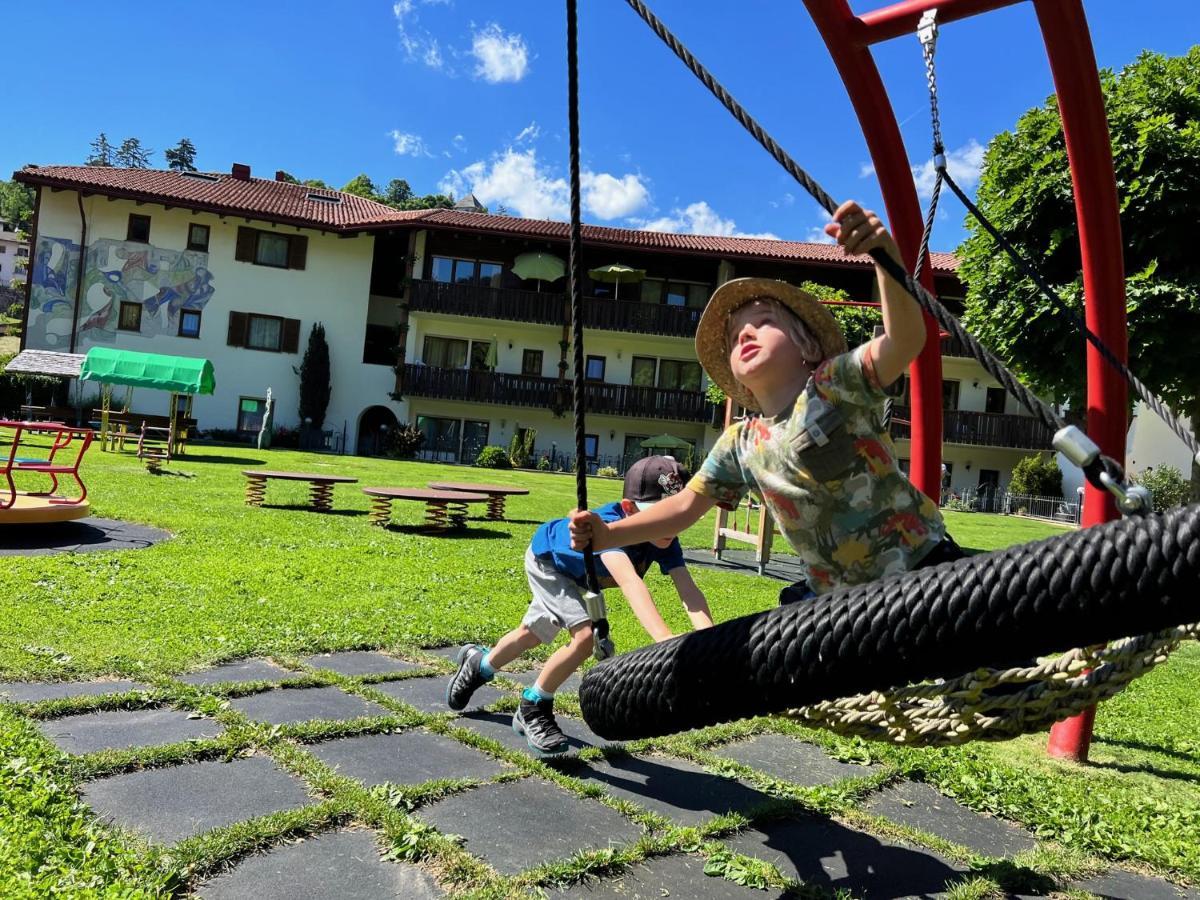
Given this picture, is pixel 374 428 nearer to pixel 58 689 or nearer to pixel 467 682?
pixel 58 689

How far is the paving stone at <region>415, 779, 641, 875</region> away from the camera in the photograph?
2.85 metres

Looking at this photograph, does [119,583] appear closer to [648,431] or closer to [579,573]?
[579,573]

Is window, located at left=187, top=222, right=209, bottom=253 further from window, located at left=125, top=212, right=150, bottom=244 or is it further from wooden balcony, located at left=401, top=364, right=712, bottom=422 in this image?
wooden balcony, located at left=401, top=364, right=712, bottom=422

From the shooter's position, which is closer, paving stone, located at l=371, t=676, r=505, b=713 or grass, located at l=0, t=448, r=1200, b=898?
grass, located at l=0, t=448, r=1200, b=898

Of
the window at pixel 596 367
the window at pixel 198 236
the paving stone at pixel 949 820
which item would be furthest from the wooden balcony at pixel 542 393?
the paving stone at pixel 949 820

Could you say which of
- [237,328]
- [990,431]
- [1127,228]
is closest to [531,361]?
[237,328]

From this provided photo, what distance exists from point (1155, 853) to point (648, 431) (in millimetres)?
30337

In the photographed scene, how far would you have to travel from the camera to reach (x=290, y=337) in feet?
106

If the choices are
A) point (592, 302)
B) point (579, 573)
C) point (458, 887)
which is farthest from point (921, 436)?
point (592, 302)

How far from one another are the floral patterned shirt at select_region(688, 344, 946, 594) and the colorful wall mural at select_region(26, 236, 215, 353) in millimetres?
33384

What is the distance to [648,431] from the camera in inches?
1319

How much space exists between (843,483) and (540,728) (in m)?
2.09

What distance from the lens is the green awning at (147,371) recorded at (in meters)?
21.3

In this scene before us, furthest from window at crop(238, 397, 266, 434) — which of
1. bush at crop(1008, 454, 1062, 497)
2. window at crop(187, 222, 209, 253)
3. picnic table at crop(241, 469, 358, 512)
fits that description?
bush at crop(1008, 454, 1062, 497)
